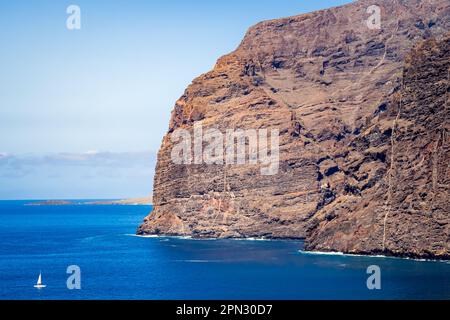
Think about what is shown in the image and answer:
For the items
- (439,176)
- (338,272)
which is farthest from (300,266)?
(439,176)

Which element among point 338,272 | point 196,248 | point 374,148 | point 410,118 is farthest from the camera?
point 196,248

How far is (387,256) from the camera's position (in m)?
156

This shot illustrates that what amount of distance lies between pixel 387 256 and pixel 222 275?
3182cm

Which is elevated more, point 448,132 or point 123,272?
point 448,132

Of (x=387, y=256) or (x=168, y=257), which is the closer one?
(x=387, y=256)

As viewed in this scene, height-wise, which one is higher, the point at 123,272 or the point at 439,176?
the point at 439,176

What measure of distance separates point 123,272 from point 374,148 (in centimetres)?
5641

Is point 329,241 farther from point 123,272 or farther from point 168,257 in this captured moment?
point 123,272

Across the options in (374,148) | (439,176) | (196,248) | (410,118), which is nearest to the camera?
(439,176)

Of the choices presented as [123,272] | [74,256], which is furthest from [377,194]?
[74,256]

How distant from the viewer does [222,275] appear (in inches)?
5659

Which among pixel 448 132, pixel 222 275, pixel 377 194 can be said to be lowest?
pixel 222 275

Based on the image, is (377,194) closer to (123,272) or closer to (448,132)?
(448,132)
